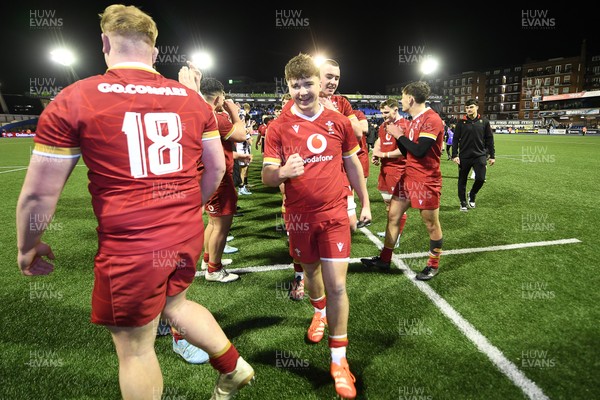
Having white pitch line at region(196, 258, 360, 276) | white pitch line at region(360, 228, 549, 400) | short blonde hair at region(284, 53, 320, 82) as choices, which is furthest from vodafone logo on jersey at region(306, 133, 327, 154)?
white pitch line at region(196, 258, 360, 276)

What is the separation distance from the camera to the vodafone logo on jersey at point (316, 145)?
2.57 meters

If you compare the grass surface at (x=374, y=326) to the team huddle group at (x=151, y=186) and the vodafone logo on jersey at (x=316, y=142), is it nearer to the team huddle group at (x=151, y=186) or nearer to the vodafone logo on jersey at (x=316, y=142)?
the team huddle group at (x=151, y=186)

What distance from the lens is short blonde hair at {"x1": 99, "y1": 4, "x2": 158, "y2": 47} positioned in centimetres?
169

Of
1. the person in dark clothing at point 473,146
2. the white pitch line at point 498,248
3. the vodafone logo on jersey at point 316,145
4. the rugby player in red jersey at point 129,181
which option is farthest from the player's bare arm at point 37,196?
the person in dark clothing at point 473,146

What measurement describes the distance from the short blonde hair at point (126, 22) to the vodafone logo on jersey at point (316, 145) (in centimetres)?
129

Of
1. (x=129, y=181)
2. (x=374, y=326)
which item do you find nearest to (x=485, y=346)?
(x=374, y=326)

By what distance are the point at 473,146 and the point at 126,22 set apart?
8243mm

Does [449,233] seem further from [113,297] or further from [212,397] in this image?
[113,297]

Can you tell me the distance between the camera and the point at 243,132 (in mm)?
3988

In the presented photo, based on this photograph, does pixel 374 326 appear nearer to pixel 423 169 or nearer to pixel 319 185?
pixel 319 185

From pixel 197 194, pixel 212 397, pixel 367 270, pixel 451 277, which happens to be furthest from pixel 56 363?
pixel 451 277

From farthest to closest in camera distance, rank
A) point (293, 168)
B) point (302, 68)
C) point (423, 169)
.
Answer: point (423, 169) < point (302, 68) < point (293, 168)

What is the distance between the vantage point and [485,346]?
2.98 metres

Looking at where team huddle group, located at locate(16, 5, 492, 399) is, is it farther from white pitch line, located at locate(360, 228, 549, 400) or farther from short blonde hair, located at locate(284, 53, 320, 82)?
white pitch line, located at locate(360, 228, 549, 400)
